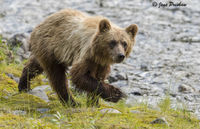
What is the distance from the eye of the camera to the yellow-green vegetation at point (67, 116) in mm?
4164

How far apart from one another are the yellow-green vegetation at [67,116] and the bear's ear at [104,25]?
1240 millimetres

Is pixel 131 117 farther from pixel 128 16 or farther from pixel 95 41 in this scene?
pixel 128 16

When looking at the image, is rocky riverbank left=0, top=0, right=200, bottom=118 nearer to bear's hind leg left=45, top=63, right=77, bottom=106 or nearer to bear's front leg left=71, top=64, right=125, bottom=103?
bear's front leg left=71, top=64, right=125, bottom=103

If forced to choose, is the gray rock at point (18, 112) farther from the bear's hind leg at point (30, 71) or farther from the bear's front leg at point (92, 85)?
the bear's hind leg at point (30, 71)

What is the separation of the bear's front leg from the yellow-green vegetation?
0.24 metres

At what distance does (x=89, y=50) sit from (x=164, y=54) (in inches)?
205

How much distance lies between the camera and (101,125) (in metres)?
4.29

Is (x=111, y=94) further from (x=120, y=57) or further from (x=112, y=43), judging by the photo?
(x=112, y=43)

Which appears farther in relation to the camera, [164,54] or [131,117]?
[164,54]

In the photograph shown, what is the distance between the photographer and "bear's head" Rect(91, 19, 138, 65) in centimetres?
588

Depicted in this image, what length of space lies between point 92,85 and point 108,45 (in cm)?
75

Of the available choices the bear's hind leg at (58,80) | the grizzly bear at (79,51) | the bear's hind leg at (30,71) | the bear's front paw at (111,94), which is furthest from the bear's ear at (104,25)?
the bear's hind leg at (30,71)

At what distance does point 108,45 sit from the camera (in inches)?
236

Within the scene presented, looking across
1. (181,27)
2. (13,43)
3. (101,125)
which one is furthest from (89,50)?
(181,27)
